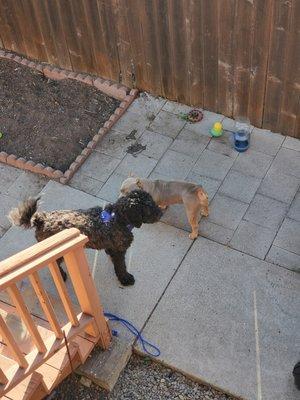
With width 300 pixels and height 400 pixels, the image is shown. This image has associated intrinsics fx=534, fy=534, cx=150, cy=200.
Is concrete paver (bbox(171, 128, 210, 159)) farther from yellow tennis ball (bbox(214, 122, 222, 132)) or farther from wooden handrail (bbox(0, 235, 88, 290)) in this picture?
wooden handrail (bbox(0, 235, 88, 290))

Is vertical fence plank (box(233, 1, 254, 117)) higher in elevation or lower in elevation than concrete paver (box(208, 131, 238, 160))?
higher

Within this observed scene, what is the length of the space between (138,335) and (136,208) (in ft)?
3.63

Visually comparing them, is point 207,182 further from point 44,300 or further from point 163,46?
point 44,300

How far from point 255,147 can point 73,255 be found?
10.1ft

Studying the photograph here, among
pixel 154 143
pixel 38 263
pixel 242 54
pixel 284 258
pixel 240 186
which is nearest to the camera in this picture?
pixel 38 263

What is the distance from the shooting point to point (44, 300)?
3428 mm

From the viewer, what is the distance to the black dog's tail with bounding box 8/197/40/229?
414 centimetres

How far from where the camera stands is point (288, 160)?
5.69 meters

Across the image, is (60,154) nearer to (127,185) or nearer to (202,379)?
(127,185)

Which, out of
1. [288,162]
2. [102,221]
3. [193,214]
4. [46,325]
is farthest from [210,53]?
[46,325]

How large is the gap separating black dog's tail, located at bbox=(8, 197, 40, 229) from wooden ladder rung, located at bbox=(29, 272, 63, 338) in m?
0.91

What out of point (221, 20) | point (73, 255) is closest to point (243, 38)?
point (221, 20)

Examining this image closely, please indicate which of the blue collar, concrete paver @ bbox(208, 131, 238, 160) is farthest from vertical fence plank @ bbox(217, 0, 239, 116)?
the blue collar

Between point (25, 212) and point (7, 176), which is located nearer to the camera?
point (25, 212)
